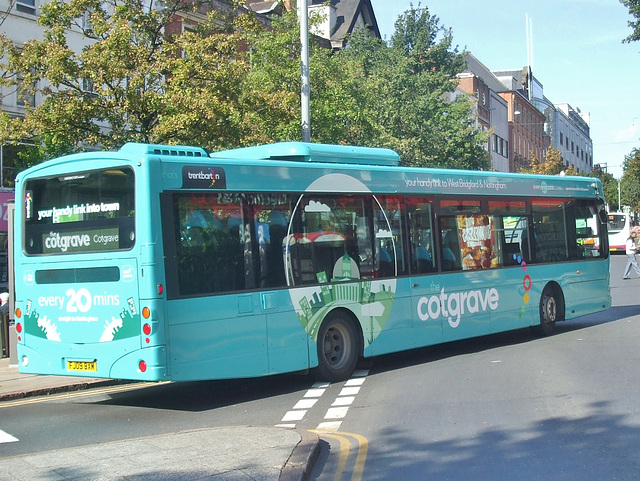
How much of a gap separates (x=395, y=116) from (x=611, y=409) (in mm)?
28851

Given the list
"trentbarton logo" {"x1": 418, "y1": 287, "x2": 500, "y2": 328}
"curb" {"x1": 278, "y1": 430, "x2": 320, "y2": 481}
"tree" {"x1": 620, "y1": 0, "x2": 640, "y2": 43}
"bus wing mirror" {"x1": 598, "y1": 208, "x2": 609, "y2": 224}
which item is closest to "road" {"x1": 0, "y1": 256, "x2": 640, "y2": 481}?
"curb" {"x1": 278, "y1": 430, "x2": 320, "y2": 481}

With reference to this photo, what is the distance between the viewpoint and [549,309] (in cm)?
1586

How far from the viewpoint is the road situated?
6.66 meters

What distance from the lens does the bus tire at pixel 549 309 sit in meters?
15.7

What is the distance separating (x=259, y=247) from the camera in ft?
33.7

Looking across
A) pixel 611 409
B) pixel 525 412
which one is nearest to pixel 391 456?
pixel 525 412

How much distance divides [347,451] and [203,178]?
3.85 m

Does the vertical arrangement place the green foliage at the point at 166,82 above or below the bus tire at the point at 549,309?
above

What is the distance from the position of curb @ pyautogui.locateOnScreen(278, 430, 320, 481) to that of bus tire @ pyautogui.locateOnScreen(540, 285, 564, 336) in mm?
9301

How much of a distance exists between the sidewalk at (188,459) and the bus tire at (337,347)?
3322 millimetres

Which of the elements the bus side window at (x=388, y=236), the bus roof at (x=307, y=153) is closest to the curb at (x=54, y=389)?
the bus roof at (x=307, y=153)

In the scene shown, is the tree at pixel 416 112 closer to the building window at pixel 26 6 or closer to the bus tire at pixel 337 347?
the building window at pixel 26 6

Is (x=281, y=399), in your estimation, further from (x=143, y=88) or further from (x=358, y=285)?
(x=143, y=88)

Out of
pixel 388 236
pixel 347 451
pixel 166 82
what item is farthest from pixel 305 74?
pixel 347 451
